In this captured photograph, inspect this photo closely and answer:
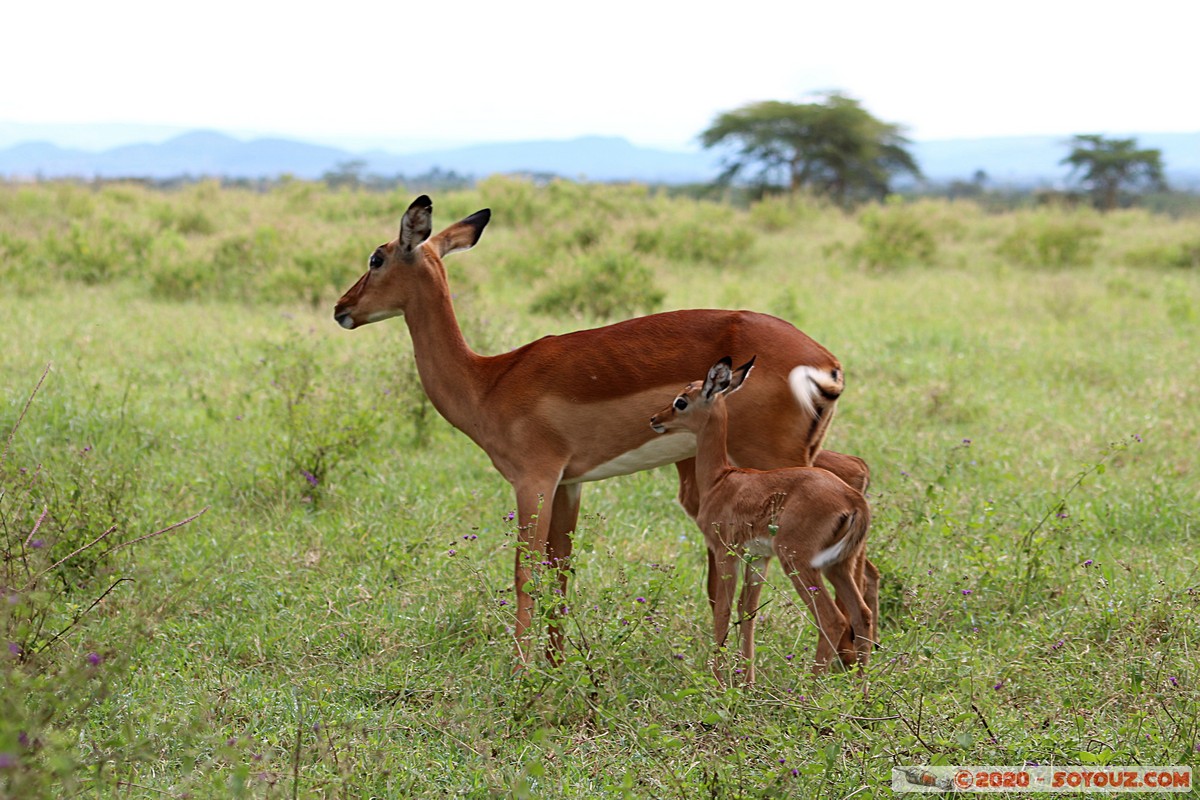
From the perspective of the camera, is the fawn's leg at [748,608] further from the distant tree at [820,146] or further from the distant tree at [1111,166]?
the distant tree at [1111,166]

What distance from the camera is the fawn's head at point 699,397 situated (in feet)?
9.95

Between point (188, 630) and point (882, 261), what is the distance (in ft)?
32.8

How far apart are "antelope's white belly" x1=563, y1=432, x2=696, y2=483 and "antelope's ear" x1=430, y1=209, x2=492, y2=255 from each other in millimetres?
903

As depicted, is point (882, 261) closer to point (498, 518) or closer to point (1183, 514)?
point (1183, 514)

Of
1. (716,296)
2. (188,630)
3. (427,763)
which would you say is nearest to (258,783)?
(427,763)

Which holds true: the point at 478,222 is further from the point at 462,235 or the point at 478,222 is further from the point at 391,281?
the point at 391,281

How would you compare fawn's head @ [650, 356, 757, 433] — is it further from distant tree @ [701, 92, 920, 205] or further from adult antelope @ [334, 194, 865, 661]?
distant tree @ [701, 92, 920, 205]

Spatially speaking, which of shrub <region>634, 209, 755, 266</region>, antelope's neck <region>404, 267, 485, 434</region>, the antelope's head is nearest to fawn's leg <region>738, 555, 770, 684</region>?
antelope's neck <region>404, 267, 485, 434</region>

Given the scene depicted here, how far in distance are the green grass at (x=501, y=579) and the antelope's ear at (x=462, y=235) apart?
1.04 m

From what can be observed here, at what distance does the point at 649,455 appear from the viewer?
11.3 feet

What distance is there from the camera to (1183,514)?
15.4 feet

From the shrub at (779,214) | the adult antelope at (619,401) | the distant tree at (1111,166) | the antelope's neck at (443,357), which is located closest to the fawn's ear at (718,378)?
the adult antelope at (619,401)

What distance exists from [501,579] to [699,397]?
1228 mm

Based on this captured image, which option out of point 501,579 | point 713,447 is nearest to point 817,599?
point 713,447
